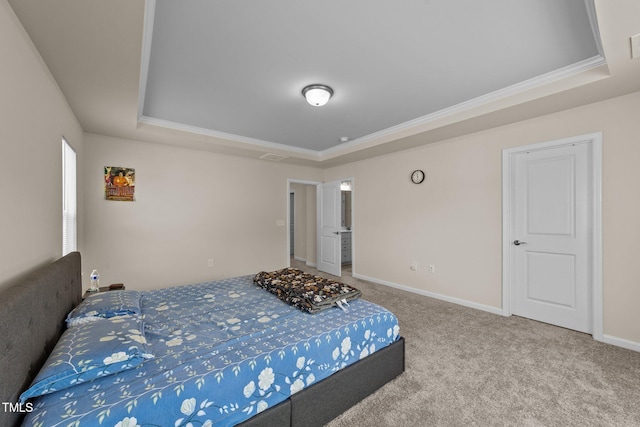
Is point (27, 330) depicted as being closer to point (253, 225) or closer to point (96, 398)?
point (96, 398)

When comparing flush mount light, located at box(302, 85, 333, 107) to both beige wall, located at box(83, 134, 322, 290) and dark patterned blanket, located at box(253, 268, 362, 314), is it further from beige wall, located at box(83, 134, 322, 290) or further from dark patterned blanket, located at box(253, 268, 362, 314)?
beige wall, located at box(83, 134, 322, 290)

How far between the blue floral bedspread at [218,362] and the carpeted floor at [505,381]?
381 mm

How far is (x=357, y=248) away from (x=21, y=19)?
5044mm

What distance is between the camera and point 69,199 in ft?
9.62

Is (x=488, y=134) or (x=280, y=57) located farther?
(x=488, y=134)

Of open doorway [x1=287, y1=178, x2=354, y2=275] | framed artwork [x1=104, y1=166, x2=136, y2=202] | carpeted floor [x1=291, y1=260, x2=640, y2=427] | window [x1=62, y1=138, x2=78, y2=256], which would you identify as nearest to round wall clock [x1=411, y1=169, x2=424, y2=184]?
open doorway [x1=287, y1=178, x2=354, y2=275]

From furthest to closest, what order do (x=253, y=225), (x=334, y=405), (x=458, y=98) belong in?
1. (x=253, y=225)
2. (x=458, y=98)
3. (x=334, y=405)

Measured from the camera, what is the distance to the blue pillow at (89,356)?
1.12 metres

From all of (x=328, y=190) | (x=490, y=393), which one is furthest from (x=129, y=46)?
(x=328, y=190)

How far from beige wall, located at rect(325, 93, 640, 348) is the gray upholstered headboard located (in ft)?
13.9

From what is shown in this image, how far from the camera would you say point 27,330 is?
1187 mm

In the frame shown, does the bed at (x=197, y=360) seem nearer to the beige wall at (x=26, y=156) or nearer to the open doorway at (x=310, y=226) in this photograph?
the beige wall at (x=26, y=156)

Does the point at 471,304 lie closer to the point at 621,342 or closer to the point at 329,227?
the point at 621,342

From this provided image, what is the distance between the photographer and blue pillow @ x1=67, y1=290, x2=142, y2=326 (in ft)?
5.76
